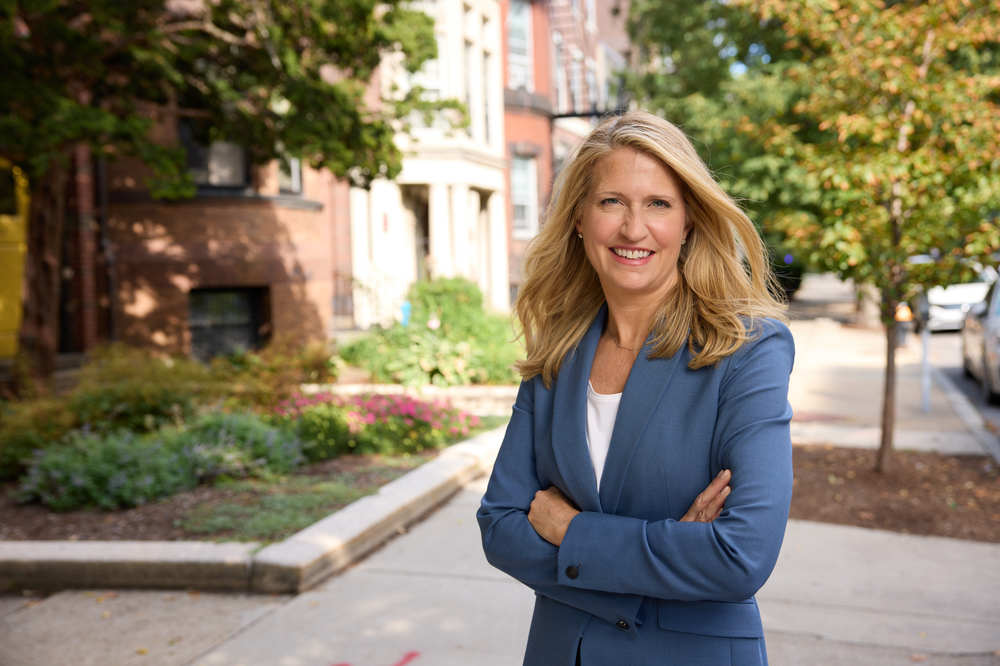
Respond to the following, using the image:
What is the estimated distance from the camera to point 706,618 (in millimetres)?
1876

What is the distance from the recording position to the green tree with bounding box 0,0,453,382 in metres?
7.76

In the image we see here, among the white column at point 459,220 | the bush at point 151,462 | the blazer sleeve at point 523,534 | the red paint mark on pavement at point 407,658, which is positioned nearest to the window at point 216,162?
the white column at point 459,220

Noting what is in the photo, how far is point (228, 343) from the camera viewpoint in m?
13.9

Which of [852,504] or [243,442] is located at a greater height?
[243,442]

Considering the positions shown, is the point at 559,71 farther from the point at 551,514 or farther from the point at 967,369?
the point at 551,514

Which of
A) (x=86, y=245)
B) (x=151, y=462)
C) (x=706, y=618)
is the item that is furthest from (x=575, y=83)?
(x=706, y=618)

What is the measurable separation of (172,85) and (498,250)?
41.3 feet

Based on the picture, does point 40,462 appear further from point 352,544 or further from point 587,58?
point 587,58

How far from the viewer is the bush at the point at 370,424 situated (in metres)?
8.03

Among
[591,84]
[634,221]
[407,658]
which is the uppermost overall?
[591,84]

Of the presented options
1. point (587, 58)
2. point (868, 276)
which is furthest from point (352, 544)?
point (587, 58)

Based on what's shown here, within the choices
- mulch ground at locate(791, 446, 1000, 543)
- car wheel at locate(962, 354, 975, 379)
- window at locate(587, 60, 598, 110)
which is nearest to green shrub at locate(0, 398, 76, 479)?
mulch ground at locate(791, 446, 1000, 543)

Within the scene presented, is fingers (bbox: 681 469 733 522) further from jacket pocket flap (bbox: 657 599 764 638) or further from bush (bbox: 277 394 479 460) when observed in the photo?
bush (bbox: 277 394 479 460)

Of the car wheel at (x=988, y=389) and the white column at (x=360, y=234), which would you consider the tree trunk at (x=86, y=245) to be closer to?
the white column at (x=360, y=234)
